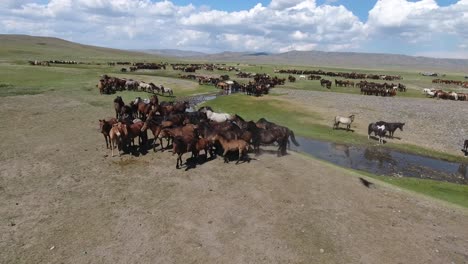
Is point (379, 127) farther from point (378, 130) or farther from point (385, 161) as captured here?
point (385, 161)

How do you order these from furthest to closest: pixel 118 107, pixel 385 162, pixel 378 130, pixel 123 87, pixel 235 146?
pixel 123 87 → pixel 378 130 → pixel 118 107 → pixel 385 162 → pixel 235 146

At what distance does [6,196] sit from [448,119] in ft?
93.3

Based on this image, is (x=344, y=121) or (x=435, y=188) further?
(x=344, y=121)

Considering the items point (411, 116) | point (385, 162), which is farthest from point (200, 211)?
point (411, 116)

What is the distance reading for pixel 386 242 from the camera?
29.7 ft

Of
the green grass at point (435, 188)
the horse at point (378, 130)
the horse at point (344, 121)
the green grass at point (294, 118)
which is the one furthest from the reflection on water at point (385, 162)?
the horse at point (344, 121)

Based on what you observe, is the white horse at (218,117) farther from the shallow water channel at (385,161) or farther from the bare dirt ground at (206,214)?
the bare dirt ground at (206,214)

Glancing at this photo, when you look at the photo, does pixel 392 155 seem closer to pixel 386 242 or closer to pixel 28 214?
pixel 386 242

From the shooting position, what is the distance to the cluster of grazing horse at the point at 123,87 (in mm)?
30188

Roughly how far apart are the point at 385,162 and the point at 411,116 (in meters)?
11.8

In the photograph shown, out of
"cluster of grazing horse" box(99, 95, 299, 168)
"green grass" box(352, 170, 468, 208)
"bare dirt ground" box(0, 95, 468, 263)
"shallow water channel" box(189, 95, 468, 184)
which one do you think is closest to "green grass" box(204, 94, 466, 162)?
"shallow water channel" box(189, 95, 468, 184)

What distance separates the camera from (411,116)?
27.6 metres

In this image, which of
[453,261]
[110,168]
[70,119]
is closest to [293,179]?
[453,261]

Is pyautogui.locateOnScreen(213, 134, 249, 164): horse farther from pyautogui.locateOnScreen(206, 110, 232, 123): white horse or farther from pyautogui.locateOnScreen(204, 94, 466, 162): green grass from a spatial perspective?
pyautogui.locateOnScreen(204, 94, 466, 162): green grass
